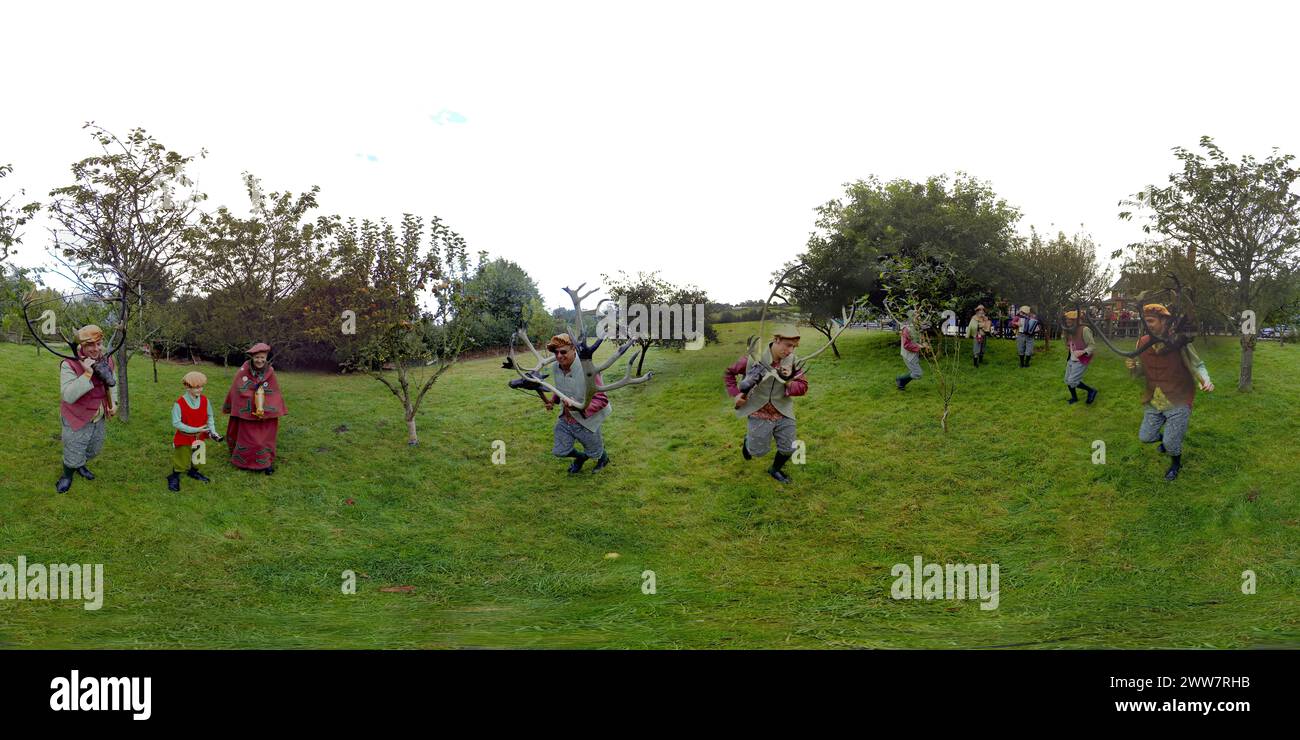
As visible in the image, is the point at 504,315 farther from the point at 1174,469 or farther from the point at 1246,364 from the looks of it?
the point at 1246,364

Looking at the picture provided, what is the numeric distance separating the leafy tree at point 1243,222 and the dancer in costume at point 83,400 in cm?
2184

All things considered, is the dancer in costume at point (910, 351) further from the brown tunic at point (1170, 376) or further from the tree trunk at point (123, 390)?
the tree trunk at point (123, 390)

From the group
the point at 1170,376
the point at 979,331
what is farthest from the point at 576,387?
the point at 979,331

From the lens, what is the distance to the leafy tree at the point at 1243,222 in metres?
16.5

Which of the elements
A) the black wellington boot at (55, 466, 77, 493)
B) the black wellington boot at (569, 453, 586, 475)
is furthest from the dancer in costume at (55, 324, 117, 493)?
the black wellington boot at (569, 453, 586, 475)

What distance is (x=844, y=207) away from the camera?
27.9 meters

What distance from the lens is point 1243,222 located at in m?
16.8

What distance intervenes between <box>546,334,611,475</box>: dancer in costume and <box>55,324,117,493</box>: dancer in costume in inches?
314

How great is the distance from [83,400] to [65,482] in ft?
4.80

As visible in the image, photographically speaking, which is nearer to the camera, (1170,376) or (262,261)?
(1170,376)

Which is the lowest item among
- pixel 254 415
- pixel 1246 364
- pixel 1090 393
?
pixel 254 415

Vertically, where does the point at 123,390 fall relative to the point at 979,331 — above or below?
below

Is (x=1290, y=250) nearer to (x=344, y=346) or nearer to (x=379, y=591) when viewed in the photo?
(x=379, y=591)

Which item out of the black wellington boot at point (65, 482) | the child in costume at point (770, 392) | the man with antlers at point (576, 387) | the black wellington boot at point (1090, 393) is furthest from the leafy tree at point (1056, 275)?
the black wellington boot at point (65, 482)
